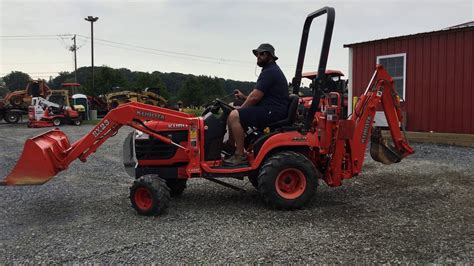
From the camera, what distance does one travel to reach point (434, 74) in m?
12.0

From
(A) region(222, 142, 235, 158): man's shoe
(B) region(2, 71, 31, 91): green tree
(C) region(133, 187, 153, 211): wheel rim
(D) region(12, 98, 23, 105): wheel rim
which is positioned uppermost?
(B) region(2, 71, 31, 91): green tree

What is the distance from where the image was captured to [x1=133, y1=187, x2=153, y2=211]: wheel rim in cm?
532

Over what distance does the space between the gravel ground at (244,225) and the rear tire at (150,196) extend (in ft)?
0.43

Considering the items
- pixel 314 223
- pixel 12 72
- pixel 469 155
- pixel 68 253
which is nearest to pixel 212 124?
pixel 314 223

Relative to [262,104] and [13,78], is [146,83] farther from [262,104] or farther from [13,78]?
[13,78]

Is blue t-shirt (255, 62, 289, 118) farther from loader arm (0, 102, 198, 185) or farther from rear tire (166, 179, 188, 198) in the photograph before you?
rear tire (166, 179, 188, 198)

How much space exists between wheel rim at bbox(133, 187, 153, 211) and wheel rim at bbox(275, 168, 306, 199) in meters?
1.57

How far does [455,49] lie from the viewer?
11.5 m

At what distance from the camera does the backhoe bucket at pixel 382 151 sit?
6273 mm

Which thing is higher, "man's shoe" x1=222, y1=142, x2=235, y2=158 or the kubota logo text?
the kubota logo text

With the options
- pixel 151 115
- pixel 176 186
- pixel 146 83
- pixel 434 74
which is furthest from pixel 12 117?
pixel 146 83

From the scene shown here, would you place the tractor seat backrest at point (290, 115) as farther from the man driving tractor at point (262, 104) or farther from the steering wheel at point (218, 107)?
the steering wheel at point (218, 107)

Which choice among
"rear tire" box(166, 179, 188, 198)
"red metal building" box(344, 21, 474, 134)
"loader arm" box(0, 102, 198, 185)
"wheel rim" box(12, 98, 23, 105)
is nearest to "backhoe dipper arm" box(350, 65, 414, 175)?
"loader arm" box(0, 102, 198, 185)

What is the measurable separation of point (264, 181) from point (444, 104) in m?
8.40
